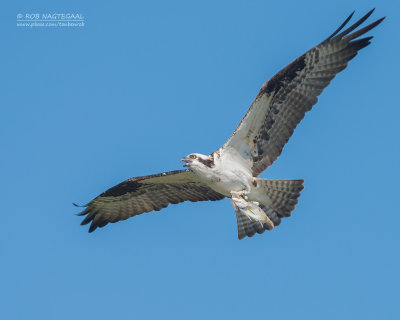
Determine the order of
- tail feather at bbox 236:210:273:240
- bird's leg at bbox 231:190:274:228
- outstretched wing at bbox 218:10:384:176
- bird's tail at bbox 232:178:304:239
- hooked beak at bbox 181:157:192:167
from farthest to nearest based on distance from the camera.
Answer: tail feather at bbox 236:210:273:240
bird's tail at bbox 232:178:304:239
bird's leg at bbox 231:190:274:228
hooked beak at bbox 181:157:192:167
outstretched wing at bbox 218:10:384:176

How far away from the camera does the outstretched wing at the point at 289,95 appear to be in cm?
1319

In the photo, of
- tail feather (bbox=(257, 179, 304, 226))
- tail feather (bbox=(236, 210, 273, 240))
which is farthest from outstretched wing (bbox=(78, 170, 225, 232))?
tail feather (bbox=(257, 179, 304, 226))

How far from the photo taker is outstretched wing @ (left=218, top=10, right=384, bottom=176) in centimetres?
1319

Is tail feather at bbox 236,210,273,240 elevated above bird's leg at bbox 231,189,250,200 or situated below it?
below

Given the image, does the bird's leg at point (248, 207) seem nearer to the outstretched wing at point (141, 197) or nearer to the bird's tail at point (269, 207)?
the bird's tail at point (269, 207)

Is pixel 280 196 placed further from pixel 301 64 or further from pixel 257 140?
pixel 301 64

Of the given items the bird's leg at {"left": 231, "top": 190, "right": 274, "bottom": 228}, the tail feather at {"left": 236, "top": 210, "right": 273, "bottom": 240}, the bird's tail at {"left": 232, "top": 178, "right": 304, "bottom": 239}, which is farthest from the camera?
the tail feather at {"left": 236, "top": 210, "right": 273, "bottom": 240}

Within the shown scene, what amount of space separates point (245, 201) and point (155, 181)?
2.20 meters

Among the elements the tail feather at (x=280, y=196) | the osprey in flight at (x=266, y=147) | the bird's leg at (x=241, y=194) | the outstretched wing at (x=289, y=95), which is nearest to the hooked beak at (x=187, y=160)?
the osprey in flight at (x=266, y=147)

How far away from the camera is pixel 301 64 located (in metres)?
13.3

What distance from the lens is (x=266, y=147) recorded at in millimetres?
13953

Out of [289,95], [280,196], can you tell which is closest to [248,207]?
[280,196]

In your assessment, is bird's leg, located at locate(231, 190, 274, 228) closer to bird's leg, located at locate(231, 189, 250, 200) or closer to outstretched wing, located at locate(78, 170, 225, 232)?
bird's leg, located at locate(231, 189, 250, 200)

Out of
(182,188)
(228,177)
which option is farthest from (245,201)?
(182,188)
